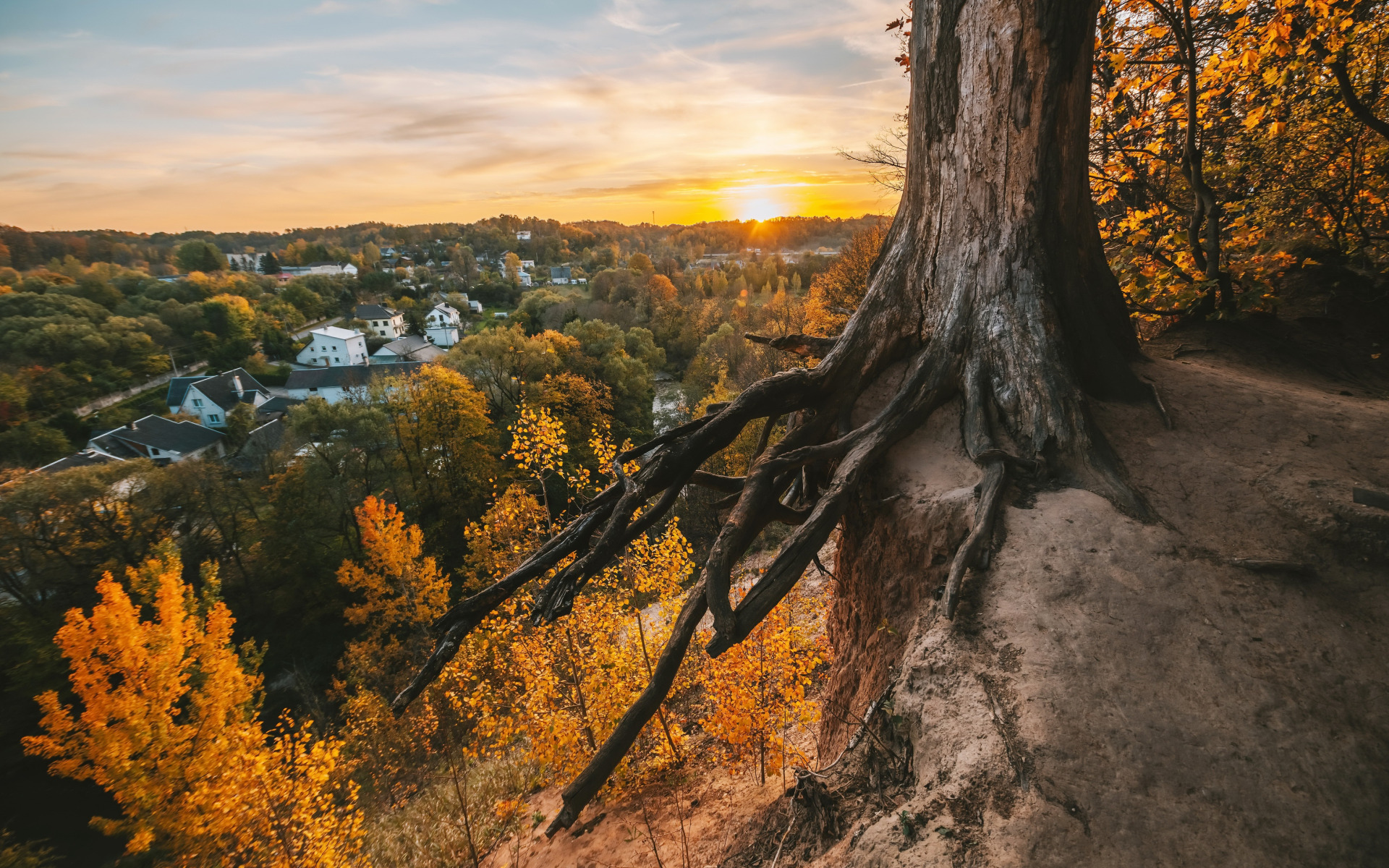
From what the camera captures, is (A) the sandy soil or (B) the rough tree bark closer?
(A) the sandy soil

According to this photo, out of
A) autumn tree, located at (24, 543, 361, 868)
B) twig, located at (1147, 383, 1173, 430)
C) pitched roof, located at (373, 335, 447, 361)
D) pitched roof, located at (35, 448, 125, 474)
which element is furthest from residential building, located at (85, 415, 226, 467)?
twig, located at (1147, 383, 1173, 430)

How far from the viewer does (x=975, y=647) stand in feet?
11.0

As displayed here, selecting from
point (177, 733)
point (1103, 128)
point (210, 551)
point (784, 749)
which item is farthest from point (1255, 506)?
point (210, 551)

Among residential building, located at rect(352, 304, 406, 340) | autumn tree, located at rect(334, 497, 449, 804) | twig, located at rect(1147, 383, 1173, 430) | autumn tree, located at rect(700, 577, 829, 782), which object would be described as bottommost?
autumn tree, located at rect(334, 497, 449, 804)

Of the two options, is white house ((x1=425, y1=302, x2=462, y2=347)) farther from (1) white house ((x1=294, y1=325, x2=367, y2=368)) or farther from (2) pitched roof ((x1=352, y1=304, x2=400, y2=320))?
(1) white house ((x1=294, y1=325, x2=367, y2=368))

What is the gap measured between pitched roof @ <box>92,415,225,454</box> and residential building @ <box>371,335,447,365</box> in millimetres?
16099

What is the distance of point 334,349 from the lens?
62500mm

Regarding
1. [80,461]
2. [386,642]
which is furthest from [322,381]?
[386,642]

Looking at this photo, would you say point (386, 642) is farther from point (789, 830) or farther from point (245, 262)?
point (245, 262)

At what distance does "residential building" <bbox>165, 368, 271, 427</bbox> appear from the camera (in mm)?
46500

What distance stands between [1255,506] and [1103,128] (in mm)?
7059

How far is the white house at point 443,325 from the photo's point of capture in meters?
71.4

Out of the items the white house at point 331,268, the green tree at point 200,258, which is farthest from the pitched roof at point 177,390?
the green tree at point 200,258

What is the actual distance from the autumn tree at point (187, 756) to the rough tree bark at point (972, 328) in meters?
11.6
